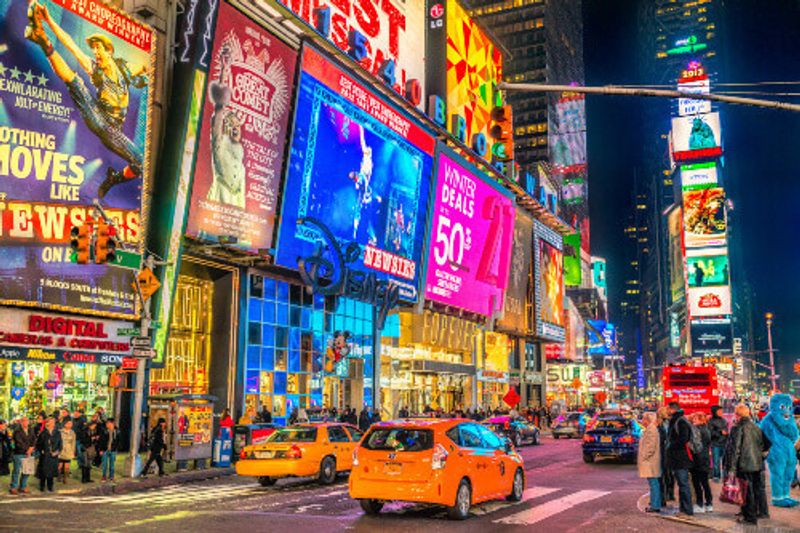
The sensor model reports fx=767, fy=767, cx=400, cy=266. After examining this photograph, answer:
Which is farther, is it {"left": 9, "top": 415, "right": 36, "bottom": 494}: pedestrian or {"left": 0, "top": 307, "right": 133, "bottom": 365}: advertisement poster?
{"left": 0, "top": 307, "right": 133, "bottom": 365}: advertisement poster

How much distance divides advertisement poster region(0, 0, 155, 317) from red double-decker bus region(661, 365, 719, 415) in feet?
91.4

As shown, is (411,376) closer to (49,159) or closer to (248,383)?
(248,383)

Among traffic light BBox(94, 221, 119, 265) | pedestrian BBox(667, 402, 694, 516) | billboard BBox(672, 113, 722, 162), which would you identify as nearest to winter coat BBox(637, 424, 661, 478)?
pedestrian BBox(667, 402, 694, 516)

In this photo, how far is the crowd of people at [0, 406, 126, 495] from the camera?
60.1 feet

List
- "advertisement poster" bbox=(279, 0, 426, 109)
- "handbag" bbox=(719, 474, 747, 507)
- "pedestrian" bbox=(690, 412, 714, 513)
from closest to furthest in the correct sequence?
"handbag" bbox=(719, 474, 747, 507), "pedestrian" bbox=(690, 412, 714, 513), "advertisement poster" bbox=(279, 0, 426, 109)

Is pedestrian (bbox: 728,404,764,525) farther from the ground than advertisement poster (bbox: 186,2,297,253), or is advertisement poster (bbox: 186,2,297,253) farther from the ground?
advertisement poster (bbox: 186,2,297,253)

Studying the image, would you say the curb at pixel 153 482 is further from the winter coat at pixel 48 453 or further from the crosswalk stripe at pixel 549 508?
the crosswalk stripe at pixel 549 508

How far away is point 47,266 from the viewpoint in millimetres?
24047

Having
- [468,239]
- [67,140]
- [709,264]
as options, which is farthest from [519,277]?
[709,264]

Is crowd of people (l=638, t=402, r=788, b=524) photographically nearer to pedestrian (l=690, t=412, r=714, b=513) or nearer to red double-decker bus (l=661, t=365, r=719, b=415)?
pedestrian (l=690, t=412, r=714, b=513)

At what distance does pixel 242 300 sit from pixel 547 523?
24775mm

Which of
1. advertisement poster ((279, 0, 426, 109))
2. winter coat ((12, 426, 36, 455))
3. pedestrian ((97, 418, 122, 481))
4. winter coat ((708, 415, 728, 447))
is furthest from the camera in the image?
advertisement poster ((279, 0, 426, 109))

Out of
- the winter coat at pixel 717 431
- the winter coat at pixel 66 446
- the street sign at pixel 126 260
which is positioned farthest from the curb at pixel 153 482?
the winter coat at pixel 717 431

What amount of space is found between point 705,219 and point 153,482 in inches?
5452
